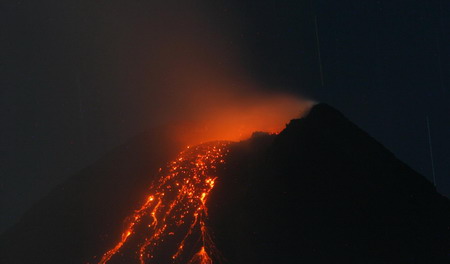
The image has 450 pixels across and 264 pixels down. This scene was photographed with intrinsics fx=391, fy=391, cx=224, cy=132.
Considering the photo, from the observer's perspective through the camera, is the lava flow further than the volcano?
Yes

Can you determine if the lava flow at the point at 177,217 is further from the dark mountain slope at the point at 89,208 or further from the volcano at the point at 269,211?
the dark mountain slope at the point at 89,208

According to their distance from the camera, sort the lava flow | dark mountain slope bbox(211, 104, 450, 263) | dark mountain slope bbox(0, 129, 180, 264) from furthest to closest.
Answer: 1. dark mountain slope bbox(0, 129, 180, 264)
2. the lava flow
3. dark mountain slope bbox(211, 104, 450, 263)

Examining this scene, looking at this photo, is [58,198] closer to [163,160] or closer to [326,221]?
[163,160]

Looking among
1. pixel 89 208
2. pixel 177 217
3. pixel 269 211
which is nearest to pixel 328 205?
pixel 269 211

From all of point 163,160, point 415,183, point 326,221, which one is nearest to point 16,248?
point 163,160

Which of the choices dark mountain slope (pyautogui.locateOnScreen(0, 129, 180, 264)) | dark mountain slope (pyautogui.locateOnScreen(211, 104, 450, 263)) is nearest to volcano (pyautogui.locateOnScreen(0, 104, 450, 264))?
dark mountain slope (pyautogui.locateOnScreen(211, 104, 450, 263))

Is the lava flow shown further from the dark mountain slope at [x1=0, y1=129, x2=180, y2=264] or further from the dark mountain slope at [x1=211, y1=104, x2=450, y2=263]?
the dark mountain slope at [x1=0, y1=129, x2=180, y2=264]

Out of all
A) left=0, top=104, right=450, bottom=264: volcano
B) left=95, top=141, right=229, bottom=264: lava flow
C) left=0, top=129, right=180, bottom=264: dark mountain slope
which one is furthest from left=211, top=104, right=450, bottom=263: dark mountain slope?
left=0, top=129, right=180, bottom=264: dark mountain slope

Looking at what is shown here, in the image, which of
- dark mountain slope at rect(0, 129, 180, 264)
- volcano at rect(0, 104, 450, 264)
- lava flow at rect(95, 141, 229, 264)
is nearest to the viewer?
volcano at rect(0, 104, 450, 264)

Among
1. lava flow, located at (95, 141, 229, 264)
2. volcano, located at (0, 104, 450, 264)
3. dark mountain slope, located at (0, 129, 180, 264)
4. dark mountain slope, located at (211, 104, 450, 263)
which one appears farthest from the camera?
dark mountain slope, located at (0, 129, 180, 264)
